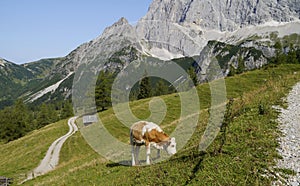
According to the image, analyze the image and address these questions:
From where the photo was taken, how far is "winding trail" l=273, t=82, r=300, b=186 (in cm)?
1084

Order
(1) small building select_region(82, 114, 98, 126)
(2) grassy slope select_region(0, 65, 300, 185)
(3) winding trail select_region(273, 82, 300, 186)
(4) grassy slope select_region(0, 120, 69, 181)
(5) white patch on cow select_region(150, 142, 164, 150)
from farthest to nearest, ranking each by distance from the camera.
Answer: (1) small building select_region(82, 114, 98, 126)
(4) grassy slope select_region(0, 120, 69, 181)
(5) white patch on cow select_region(150, 142, 164, 150)
(2) grassy slope select_region(0, 65, 300, 185)
(3) winding trail select_region(273, 82, 300, 186)

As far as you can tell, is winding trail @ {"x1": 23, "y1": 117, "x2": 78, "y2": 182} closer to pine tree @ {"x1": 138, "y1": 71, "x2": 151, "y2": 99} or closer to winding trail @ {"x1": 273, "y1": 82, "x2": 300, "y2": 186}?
winding trail @ {"x1": 273, "y1": 82, "x2": 300, "y2": 186}

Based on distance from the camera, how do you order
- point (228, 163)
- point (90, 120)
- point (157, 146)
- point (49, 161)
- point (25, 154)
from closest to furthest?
point (228, 163) < point (157, 146) < point (49, 161) < point (25, 154) < point (90, 120)

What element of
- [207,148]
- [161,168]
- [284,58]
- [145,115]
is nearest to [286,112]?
[207,148]

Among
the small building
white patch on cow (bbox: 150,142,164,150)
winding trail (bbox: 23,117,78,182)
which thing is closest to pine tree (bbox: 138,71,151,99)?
the small building

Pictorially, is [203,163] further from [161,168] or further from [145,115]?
[145,115]

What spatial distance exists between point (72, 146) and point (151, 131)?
37.3m

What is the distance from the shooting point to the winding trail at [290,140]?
1084 centimetres

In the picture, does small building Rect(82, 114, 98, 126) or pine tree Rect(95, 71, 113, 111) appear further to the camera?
pine tree Rect(95, 71, 113, 111)

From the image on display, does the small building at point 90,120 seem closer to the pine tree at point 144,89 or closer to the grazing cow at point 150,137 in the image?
the pine tree at point 144,89

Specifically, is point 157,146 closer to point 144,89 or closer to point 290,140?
point 290,140

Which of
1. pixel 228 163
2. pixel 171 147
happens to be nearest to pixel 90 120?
pixel 171 147

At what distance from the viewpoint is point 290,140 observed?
13.6 m

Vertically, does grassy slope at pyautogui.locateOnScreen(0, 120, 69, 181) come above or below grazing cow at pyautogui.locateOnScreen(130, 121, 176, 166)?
below
